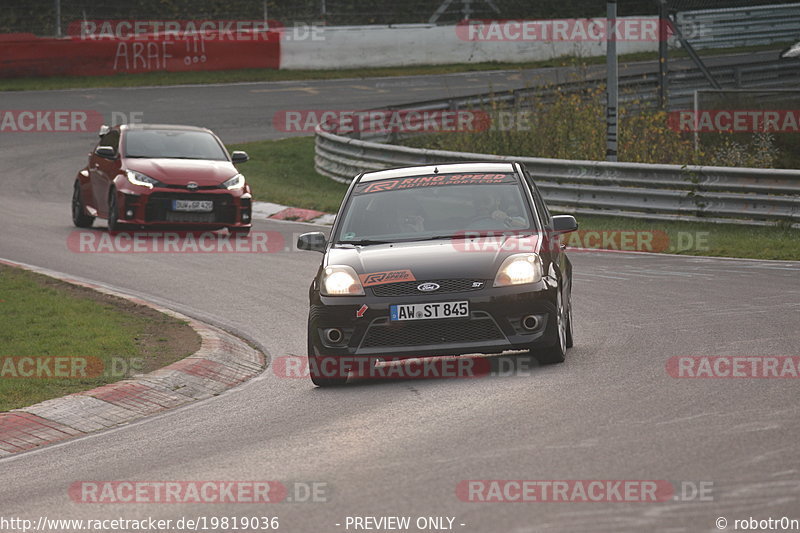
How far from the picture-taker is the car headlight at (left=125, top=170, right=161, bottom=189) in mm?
19797

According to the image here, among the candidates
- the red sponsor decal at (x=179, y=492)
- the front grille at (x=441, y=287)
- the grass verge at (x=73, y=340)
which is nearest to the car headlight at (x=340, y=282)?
the front grille at (x=441, y=287)

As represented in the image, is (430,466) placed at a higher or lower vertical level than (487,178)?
lower

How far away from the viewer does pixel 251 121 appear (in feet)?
119

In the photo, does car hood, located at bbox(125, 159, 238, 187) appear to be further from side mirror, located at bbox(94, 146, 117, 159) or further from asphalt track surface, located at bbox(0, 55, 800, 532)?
asphalt track surface, located at bbox(0, 55, 800, 532)

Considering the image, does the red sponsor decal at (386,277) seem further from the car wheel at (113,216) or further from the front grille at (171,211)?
the car wheel at (113,216)

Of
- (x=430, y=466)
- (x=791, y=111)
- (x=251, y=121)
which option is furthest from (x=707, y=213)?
(x=251, y=121)

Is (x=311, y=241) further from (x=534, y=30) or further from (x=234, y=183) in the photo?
(x=534, y=30)

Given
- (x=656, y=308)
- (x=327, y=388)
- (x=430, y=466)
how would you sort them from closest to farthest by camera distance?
(x=430, y=466), (x=327, y=388), (x=656, y=308)

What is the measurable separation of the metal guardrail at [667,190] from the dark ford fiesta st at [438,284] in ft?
30.8

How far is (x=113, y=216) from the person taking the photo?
66.2 feet

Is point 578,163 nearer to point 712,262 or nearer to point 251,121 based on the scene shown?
point 712,262

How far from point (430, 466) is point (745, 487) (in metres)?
1.59

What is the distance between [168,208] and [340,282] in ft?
34.3

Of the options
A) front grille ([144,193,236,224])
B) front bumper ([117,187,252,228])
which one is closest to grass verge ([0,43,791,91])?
front bumper ([117,187,252,228])
